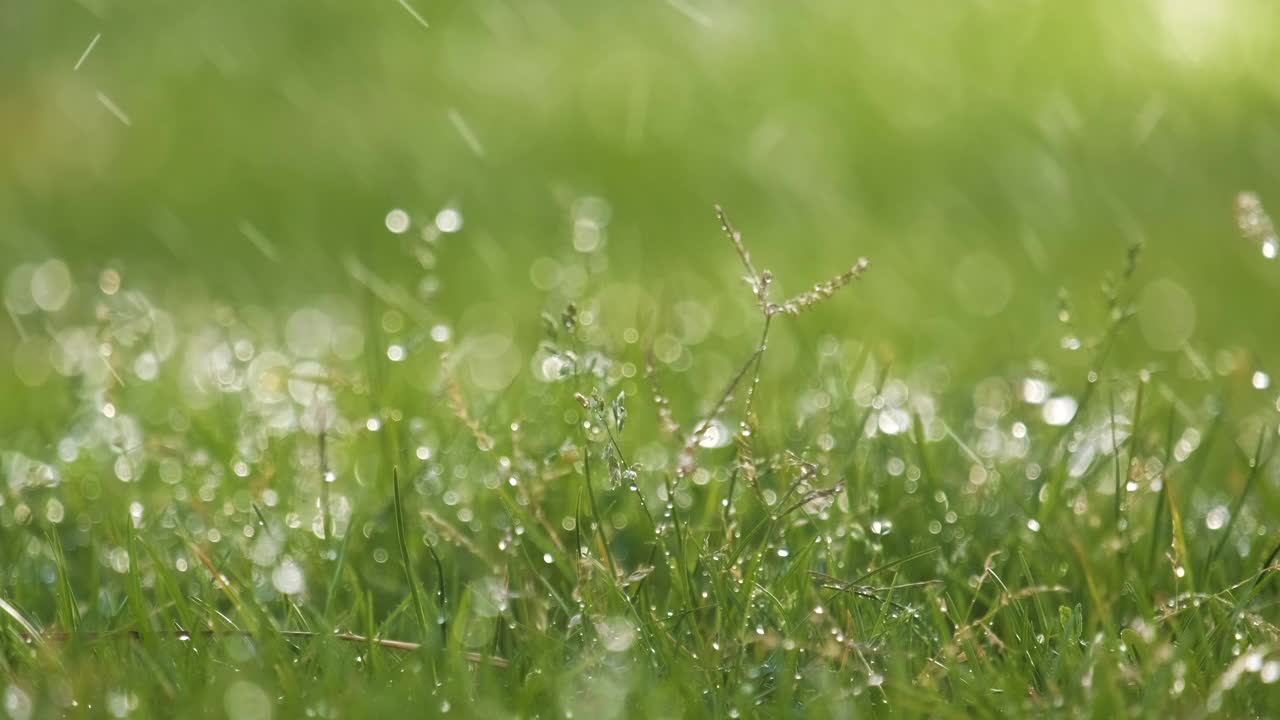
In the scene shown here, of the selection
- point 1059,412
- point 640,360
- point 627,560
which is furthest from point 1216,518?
point 640,360

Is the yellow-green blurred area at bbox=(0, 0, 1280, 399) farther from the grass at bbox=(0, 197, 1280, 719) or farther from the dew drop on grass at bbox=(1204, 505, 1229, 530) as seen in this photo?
the dew drop on grass at bbox=(1204, 505, 1229, 530)

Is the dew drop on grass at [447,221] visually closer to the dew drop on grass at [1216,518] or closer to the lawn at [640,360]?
the lawn at [640,360]

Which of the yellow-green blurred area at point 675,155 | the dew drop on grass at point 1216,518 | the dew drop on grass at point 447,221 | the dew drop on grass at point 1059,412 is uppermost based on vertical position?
the dew drop on grass at point 1216,518

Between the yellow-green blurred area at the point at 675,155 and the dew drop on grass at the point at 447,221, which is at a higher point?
the dew drop on grass at the point at 447,221

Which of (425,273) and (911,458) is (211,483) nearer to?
(911,458)

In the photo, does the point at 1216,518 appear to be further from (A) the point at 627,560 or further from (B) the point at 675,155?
(B) the point at 675,155

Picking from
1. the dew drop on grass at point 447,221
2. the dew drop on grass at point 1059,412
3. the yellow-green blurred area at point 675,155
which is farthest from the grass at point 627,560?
the yellow-green blurred area at point 675,155

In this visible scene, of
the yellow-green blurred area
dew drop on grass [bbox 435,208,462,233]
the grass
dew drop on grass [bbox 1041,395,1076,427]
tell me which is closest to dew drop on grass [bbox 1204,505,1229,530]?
the grass

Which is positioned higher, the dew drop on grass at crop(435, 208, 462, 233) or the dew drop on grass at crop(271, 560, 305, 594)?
the dew drop on grass at crop(435, 208, 462, 233)
